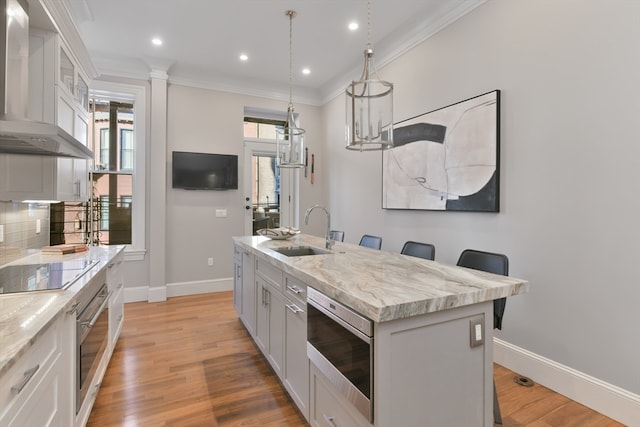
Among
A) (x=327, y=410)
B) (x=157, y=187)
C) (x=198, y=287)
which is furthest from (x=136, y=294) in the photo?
(x=327, y=410)

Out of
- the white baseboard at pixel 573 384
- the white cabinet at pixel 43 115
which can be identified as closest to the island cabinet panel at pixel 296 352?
the white baseboard at pixel 573 384

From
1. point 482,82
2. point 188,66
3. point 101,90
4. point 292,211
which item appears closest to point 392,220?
point 482,82

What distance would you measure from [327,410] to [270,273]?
40.6 inches

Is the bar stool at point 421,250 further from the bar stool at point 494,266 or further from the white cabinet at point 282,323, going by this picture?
the white cabinet at point 282,323

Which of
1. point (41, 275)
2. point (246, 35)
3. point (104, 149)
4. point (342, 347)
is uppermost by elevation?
point (246, 35)

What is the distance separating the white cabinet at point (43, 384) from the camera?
0.96 meters

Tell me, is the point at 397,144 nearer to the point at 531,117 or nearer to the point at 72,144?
the point at 531,117

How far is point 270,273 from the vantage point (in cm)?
236

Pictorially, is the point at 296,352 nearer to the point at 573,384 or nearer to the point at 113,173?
the point at 573,384

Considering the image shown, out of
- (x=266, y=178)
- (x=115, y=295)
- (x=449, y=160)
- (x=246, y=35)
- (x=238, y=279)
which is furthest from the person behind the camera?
(x=266, y=178)

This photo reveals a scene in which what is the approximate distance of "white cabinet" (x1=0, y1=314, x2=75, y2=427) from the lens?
963 mm

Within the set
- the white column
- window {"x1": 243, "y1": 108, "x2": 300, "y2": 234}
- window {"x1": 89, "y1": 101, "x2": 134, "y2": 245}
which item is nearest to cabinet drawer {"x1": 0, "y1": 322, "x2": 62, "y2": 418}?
the white column

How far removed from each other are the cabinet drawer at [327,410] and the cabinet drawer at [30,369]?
3.74 ft

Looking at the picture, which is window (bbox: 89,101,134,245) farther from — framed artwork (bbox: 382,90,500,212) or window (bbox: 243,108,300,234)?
framed artwork (bbox: 382,90,500,212)
